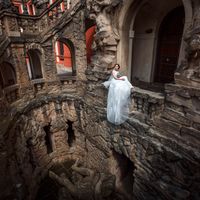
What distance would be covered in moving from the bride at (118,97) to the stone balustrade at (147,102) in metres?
0.26

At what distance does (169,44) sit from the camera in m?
6.20

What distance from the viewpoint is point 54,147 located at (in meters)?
8.05

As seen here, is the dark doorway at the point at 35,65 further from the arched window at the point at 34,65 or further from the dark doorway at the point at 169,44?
the dark doorway at the point at 169,44

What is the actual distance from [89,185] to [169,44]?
22.8 ft

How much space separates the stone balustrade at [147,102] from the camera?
13.5 ft

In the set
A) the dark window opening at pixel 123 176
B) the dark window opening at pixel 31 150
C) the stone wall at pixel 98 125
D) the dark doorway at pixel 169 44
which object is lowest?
the dark window opening at pixel 123 176

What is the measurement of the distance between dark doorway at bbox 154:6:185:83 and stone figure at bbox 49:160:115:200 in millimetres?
5174

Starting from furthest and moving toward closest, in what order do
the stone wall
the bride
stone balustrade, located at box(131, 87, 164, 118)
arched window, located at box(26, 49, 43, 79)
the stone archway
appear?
arched window, located at box(26, 49, 43, 79)
the stone archway
the bride
stone balustrade, located at box(131, 87, 164, 118)
the stone wall

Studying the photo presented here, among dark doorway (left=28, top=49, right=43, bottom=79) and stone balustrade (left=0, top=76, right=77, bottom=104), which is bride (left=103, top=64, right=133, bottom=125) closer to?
stone balustrade (left=0, top=76, right=77, bottom=104)

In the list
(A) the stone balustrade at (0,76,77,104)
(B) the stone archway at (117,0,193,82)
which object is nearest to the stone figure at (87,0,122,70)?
(B) the stone archway at (117,0,193,82)

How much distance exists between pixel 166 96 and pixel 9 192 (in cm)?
580

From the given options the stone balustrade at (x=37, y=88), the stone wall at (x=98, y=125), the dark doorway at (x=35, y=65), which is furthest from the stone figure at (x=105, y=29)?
the dark doorway at (x=35, y=65)

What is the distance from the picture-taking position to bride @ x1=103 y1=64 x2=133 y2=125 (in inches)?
185

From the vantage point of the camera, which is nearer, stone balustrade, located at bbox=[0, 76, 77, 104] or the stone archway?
the stone archway
